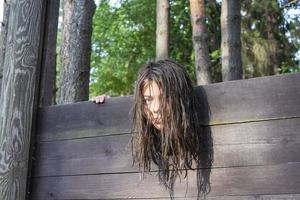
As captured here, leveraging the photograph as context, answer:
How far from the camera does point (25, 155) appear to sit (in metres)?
2.49

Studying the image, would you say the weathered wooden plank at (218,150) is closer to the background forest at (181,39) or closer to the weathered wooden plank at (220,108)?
the weathered wooden plank at (220,108)

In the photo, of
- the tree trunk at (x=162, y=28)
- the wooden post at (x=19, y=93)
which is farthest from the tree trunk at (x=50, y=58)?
the tree trunk at (x=162, y=28)

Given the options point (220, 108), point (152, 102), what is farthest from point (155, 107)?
point (220, 108)

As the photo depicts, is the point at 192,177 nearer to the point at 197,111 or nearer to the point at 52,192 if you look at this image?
the point at 197,111

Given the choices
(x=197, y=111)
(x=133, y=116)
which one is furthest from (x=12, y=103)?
(x=197, y=111)

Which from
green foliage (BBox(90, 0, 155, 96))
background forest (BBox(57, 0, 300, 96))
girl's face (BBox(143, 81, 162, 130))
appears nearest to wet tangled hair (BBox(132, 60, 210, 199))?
girl's face (BBox(143, 81, 162, 130))

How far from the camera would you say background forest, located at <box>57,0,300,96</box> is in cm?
1163

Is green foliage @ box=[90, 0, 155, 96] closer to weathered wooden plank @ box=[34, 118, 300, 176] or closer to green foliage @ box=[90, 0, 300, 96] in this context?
green foliage @ box=[90, 0, 300, 96]

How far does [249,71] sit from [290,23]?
78.0 inches

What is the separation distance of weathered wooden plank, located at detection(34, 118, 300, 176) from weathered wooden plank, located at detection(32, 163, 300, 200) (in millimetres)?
29

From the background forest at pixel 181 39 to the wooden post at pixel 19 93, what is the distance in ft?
27.1

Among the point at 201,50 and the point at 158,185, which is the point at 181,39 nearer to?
the point at 201,50

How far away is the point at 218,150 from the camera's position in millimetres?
1988

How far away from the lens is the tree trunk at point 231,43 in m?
6.47
